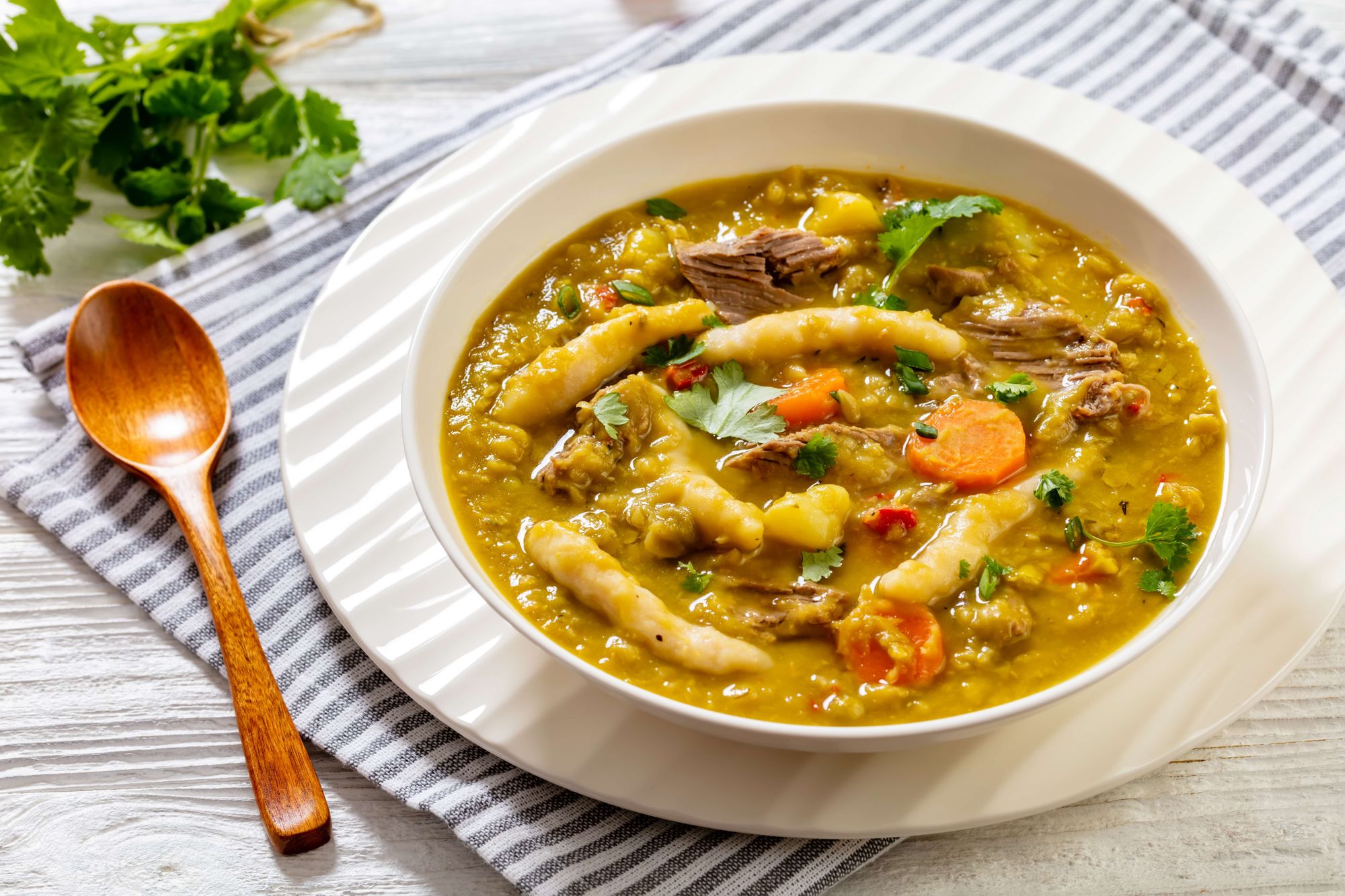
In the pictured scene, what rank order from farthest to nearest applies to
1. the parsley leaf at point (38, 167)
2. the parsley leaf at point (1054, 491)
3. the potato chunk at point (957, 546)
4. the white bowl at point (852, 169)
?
1. the parsley leaf at point (38, 167)
2. the parsley leaf at point (1054, 491)
3. the potato chunk at point (957, 546)
4. the white bowl at point (852, 169)

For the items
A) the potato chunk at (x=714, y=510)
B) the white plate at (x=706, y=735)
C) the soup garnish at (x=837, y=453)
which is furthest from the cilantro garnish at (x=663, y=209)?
the potato chunk at (x=714, y=510)

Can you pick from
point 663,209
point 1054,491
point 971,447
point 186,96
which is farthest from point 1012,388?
point 186,96

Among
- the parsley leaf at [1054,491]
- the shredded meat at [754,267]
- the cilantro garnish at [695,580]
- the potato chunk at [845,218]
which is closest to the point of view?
the cilantro garnish at [695,580]

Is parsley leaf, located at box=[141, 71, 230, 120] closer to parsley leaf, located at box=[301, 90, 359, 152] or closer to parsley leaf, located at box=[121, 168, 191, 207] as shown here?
parsley leaf, located at box=[121, 168, 191, 207]

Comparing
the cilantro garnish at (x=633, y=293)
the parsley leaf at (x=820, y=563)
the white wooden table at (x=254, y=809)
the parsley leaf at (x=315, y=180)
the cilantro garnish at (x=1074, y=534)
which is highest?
the cilantro garnish at (x=1074, y=534)

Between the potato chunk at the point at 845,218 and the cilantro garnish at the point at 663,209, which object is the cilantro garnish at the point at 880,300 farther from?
the cilantro garnish at the point at 663,209

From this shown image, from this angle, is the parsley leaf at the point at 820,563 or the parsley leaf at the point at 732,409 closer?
the parsley leaf at the point at 820,563

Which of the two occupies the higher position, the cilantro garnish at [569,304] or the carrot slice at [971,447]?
the carrot slice at [971,447]

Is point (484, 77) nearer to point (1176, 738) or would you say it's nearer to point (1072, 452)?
point (1072, 452)
